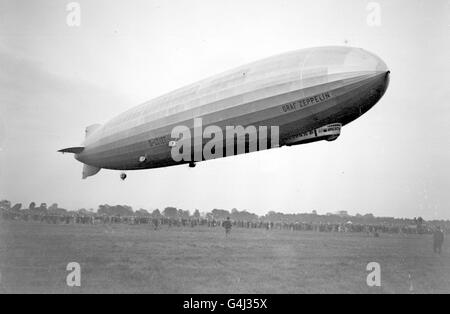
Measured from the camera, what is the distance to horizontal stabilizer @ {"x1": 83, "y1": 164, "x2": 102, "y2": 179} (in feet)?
88.5

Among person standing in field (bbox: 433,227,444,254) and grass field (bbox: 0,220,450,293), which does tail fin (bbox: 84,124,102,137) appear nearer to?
grass field (bbox: 0,220,450,293)

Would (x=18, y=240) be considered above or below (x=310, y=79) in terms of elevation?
below

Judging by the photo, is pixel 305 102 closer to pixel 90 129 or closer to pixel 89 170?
pixel 89 170

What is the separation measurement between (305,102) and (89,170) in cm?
1943

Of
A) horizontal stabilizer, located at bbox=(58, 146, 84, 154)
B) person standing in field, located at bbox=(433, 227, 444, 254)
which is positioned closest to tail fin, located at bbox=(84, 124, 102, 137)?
horizontal stabilizer, located at bbox=(58, 146, 84, 154)

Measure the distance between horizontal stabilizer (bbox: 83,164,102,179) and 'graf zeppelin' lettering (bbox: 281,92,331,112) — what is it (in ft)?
58.5

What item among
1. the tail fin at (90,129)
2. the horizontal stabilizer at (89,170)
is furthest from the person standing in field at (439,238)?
the tail fin at (90,129)

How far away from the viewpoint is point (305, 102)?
12.7 metres

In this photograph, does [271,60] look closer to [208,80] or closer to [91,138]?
[208,80]

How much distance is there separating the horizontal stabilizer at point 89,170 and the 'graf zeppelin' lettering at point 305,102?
58.5 feet

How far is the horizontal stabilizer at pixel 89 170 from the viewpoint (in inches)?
1062
